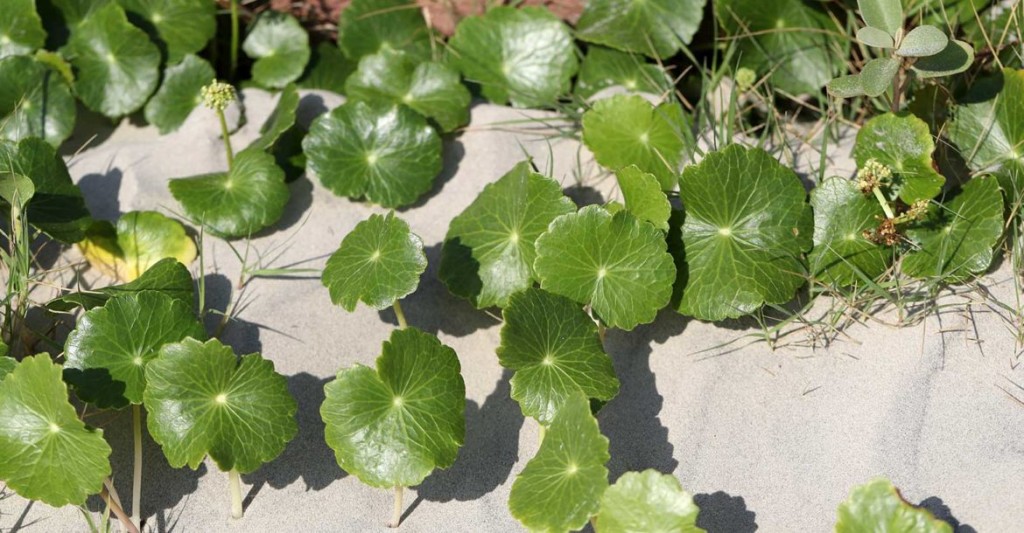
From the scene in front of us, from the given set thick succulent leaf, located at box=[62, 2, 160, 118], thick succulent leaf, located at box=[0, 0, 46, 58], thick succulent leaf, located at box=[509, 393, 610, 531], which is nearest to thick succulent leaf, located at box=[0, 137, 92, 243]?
thick succulent leaf, located at box=[62, 2, 160, 118]

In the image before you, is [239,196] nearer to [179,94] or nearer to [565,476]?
[179,94]

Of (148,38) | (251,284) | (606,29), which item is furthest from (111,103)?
(606,29)

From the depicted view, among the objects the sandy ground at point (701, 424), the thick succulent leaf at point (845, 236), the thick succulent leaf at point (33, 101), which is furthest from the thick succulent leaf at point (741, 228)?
the thick succulent leaf at point (33, 101)

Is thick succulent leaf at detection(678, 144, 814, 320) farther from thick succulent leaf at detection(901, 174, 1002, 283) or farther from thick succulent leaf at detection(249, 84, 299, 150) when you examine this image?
thick succulent leaf at detection(249, 84, 299, 150)

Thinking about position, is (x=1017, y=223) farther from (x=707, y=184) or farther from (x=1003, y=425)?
(x=707, y=184)

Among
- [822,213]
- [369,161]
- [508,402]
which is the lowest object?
[508,402]
